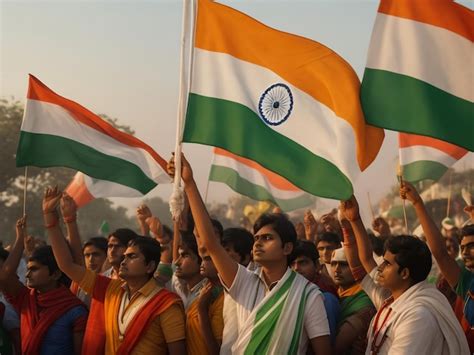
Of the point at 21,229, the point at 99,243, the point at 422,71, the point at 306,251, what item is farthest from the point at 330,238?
the point at 21,229

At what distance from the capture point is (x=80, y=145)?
26.5 ft

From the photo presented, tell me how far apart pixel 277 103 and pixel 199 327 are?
171 centimetres

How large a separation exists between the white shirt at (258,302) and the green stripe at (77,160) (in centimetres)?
281

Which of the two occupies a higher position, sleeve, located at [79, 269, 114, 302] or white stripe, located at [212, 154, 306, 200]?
white stripe, located at [212, 154, 306, 200]

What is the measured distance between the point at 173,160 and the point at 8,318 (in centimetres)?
237

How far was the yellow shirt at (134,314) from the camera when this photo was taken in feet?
19.4

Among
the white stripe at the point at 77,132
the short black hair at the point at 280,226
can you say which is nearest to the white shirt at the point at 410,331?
the short black hair at the point at 280,226

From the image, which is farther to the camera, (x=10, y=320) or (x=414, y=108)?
(x=10, y=320)

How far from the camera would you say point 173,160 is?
18.6ft

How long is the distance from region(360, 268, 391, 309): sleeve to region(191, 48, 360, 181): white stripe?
851 mm

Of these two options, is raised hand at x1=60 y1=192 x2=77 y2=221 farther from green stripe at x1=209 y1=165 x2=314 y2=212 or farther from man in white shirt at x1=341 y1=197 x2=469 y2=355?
green stripe at x1=209 y1=165 x2=314 y2=212

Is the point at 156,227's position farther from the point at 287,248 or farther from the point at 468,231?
the point at 468,231

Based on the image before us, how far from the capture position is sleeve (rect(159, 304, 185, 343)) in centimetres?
591

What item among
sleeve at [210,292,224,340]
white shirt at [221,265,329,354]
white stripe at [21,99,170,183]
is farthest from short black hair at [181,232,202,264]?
white stripe at [21,99,170,183]
